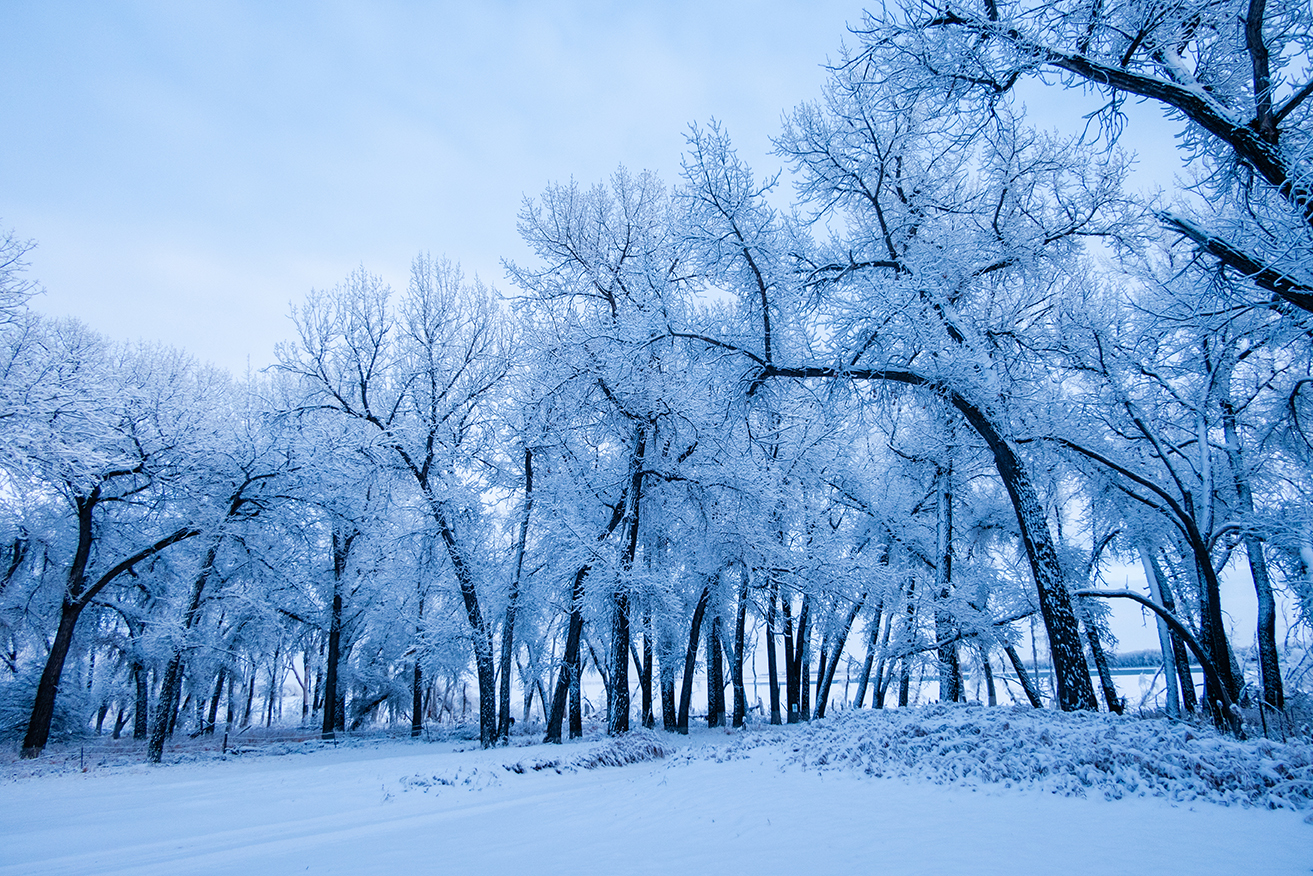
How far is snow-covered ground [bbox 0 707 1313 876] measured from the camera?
3727 mm

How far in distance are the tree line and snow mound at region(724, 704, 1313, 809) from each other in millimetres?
2017

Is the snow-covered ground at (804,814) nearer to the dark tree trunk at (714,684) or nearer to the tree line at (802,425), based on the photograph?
the tree line at (802,425)

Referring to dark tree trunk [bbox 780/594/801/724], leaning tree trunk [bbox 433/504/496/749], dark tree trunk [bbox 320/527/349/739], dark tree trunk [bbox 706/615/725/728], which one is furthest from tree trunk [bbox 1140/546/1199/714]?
dark tree trunk [bbox 320/527/349/739]

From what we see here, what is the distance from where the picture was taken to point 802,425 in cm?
1797

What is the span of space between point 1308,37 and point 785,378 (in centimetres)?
707

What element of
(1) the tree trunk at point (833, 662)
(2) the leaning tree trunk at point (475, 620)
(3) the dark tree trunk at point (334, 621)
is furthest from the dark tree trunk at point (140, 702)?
(1) the tree trunk at point (833, 662)

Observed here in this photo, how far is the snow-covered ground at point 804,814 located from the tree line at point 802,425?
3.03m

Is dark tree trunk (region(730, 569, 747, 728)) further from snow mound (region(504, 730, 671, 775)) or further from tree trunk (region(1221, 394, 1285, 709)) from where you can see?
tree trunk (region(1221, 394, 1285, 709))

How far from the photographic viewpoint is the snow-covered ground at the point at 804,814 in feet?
12.2

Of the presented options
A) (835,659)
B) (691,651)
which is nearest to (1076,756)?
(691,651)

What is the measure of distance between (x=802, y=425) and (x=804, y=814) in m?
13.8

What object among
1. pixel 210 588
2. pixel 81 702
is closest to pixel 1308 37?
pixel 210 588

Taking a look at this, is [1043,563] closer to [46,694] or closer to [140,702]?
[46,694]

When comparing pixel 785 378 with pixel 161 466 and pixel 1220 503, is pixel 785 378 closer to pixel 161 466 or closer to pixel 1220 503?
pixel 1220 503
